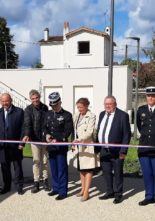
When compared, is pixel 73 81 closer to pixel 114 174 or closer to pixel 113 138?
pixel 114 174

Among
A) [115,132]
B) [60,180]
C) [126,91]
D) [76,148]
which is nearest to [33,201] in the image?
[60,180]

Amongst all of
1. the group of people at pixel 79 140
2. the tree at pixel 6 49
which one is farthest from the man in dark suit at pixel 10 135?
the tree at pixel 6 49

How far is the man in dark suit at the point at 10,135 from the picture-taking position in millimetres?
7000

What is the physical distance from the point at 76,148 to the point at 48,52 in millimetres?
33078

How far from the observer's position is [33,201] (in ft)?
22.0

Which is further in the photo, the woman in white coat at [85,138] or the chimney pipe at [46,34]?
the chimney pipe at [46,34]

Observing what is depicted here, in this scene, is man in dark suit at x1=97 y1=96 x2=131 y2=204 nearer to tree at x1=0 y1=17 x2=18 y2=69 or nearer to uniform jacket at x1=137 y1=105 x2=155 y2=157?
uniform jacket at x1=137 y1=105 x2=155 y2=157

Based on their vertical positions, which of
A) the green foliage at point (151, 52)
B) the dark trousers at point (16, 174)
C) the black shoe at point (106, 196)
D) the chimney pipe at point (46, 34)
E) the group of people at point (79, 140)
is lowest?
the black shoe at point (106, 196)

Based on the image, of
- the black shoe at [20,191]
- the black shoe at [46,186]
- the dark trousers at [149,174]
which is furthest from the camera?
the black shoe at [46,186]

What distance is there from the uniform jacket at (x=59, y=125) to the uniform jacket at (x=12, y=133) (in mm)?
538

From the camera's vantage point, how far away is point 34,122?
7.06m

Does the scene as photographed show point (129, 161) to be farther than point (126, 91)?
No

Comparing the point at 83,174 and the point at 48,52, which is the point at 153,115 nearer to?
the point at 83,174

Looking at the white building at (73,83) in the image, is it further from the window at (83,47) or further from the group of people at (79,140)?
the group of people at (79,140)
